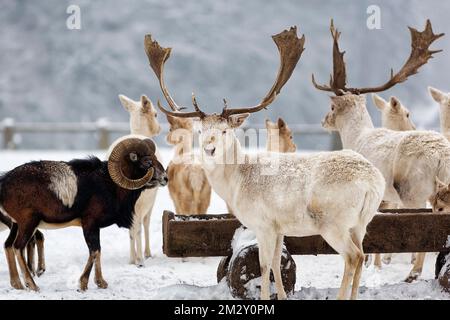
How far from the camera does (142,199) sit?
7332 millimetres

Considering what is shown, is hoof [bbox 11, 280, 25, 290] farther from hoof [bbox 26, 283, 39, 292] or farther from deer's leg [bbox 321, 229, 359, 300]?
deer's leg [bbox 321, 229, 359, 300]

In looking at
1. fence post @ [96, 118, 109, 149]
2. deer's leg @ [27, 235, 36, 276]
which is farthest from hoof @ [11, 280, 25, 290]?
fence post @ [96, 118, 109, 149]

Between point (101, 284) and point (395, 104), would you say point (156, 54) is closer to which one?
point (101, 284)

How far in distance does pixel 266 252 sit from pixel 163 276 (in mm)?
1543

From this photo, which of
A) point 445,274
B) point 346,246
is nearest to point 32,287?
point 346,246

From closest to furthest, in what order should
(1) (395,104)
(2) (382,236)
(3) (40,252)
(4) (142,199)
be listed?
(2) (382,236) < (3) (40,252) < (4) (142,199) < (1) (395,104)

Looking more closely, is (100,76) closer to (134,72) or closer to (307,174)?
(134,72)

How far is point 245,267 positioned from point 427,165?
2.13 metres

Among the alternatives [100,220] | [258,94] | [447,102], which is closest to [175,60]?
[258,94]

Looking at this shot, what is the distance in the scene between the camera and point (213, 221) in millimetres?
5645

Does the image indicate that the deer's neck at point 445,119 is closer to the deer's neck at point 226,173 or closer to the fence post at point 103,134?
the deer's neck at point 226,173

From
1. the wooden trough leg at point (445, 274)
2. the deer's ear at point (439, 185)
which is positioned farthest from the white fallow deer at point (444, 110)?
the wooden trough leg at point (445, 274)

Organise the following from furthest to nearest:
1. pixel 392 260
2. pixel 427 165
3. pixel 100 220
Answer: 1. pixel 392 260
2. pixel 427 165
3. pixel 100 220

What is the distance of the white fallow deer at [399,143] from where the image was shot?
21.4ft
